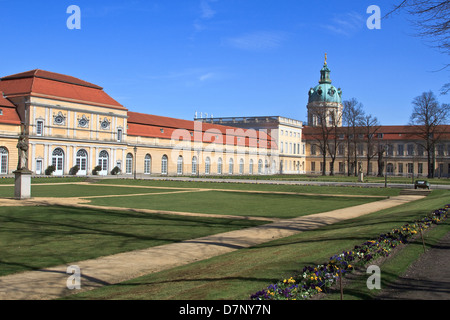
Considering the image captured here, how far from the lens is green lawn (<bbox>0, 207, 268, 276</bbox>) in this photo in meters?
10.3

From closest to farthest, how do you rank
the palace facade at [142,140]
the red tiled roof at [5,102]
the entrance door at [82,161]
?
1. the red tiled roof at [5,102]
2. the palace facade at [142,140]
3. the entrance door at [82,161]

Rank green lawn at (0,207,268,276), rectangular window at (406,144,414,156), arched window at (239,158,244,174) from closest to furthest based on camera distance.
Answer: green lawn at (0,207,268,276) < arched window at (239,158,244,174) < rectangular window at (406,144,414,156)

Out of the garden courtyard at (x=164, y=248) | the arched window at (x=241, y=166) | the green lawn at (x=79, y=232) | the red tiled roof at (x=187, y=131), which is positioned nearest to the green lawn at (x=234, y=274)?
the garden courtyard at (x=164, y=248)

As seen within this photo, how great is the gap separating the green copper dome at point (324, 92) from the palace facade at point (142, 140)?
54.3 feet

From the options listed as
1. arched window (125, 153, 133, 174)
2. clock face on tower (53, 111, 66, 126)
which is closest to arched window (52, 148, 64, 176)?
clock face on tower (53, 111, 66, 126)

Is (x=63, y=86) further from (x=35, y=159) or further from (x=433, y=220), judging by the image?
(x=433, y=220)

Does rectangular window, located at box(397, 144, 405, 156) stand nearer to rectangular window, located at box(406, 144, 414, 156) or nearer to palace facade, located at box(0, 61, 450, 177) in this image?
palace facade, located at box(0, 61, 450, 177)

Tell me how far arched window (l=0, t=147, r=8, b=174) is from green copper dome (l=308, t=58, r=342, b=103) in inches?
3504

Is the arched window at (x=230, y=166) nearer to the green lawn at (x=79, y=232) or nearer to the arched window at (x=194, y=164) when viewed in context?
the arched window at (x=194, y=164)

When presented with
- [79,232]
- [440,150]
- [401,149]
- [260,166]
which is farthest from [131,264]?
[401,149]

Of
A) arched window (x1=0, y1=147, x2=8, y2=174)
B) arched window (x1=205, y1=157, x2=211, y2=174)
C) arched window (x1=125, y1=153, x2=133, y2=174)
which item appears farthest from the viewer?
arched window (x1=205, y1=157, x2=211, y2=174)

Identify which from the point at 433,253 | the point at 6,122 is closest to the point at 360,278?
→ the point at 433,253

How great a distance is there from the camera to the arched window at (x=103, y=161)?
2451 inches

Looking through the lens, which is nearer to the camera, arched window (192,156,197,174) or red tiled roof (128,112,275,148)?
red tiled roof (128,112,275,148)
